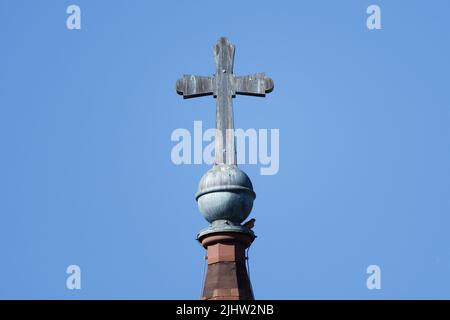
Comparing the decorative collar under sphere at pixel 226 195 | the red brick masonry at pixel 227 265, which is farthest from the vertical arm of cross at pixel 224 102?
the red brick masonry at pixel 227 265

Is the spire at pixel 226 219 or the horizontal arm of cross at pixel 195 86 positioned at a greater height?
the horizontal arm of cross at pixel 195 86

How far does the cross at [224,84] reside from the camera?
22156 millimetres

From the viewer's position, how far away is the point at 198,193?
70.5 feet

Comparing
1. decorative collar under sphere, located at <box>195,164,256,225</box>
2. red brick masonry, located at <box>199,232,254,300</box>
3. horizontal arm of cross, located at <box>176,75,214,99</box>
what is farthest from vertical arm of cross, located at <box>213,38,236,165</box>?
red brick masonry, located at <box>199,232,254,300</box>

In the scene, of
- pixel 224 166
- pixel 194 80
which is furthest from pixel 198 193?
pixel 194 80

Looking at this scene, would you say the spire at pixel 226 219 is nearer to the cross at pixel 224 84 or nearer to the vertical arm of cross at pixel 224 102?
the vertical arm of cross at pixel 224 102

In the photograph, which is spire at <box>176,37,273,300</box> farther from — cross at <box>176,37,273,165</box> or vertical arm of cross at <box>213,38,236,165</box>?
cross at <box>176,37,273,165</box>

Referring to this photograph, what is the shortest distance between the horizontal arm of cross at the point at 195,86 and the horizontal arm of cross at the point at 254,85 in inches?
15.4

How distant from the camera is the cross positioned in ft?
72.7

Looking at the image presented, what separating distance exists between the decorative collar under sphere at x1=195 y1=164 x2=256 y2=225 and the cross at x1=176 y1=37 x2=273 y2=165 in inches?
33.1

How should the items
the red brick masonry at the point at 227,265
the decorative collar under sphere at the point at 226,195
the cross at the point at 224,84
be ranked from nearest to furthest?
the red brick masonry at the point at 227,265 < the decorative collar under sphere at the point at 226,195 < the cross at the point at 224,84

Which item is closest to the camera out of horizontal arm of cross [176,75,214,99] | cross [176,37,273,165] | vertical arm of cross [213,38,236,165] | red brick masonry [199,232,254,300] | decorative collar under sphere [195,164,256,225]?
red brick masonry [199,232,254,300]

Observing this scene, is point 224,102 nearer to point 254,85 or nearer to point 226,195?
point 254,85
